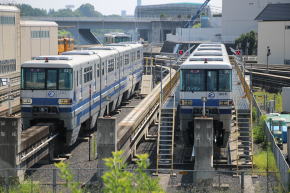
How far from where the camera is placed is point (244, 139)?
23.7 metres

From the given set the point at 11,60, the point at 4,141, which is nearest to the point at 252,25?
the point at 11,60

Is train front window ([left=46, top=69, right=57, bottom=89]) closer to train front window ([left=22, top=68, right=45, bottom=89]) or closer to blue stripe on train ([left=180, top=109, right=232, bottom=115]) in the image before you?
train front window ([left=22, top=68, right=45, bottom=89])

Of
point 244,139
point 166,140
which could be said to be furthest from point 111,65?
point 244,139

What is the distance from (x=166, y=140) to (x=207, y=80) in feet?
8.41

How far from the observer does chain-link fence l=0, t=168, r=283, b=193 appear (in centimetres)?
1833

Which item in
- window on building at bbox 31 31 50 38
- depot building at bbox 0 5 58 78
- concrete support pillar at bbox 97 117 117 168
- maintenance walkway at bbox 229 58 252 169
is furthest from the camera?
Result: window on building at bbox 31 31 50 38

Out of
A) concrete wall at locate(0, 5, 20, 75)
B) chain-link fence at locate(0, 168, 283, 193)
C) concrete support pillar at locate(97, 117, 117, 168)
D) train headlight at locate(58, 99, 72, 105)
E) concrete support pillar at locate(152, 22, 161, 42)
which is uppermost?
concrete support pillar at locate(152, 22, 161, 42)

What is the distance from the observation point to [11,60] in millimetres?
48656

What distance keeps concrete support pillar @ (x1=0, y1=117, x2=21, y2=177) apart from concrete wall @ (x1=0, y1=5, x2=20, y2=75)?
88.5 feet

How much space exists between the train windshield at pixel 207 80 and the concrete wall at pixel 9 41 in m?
25.4

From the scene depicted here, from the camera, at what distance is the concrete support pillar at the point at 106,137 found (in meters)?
20.0

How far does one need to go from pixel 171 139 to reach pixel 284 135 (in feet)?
22.5

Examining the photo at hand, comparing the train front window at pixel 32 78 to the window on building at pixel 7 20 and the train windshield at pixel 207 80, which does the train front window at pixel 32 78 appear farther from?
the window on building at pixel 7 20

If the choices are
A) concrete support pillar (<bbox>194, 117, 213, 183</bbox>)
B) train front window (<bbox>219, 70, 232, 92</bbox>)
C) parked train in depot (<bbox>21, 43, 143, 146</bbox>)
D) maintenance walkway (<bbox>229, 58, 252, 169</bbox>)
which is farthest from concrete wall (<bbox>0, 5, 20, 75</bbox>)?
concrete support pillar (<bbox>194, 117, 213, 183</bbox>)
